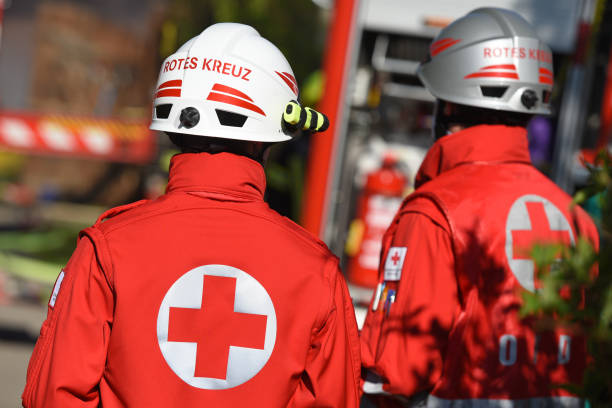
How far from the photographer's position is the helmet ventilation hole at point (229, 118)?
1966mm

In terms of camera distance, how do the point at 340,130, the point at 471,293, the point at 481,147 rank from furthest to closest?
Answer: the point at 340,130 < the point at 481,147 < the point at 471,293

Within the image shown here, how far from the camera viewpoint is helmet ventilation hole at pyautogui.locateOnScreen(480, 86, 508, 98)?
2.54m

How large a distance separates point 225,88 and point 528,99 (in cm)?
111

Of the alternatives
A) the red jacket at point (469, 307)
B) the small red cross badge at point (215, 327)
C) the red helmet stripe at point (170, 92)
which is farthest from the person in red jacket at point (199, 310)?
the red jacket at point (469, 307)

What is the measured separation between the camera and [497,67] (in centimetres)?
256

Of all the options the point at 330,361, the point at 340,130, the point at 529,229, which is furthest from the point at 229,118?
the point at 340,130

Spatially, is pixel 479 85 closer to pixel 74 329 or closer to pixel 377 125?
pixel 74 329

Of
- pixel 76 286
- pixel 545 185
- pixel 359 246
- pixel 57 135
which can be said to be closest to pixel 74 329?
pixel 76 286

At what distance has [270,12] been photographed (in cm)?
927

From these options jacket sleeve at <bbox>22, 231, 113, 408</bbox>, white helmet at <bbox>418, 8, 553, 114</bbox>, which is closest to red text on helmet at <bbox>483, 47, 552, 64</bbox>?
white helmet at <bbox>418, 8, 553, 114</bbox>

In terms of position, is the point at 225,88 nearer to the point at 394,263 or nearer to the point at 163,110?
the point at 163,110

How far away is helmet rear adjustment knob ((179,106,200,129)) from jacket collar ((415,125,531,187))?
3.01ft

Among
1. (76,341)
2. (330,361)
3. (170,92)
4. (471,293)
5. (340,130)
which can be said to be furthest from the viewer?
(340,130)

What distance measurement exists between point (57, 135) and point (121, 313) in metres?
5.69
